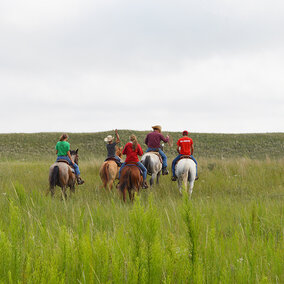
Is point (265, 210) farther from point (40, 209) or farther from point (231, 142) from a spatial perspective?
point (231, 142)

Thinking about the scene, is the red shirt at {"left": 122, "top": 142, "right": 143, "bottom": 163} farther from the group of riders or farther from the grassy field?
the grassy field

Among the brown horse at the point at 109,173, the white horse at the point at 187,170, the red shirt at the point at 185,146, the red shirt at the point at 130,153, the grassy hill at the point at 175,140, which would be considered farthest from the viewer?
the grassy hill at the point at 175,140

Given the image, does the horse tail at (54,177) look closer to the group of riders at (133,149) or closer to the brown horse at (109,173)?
the group of riders at (133,149)

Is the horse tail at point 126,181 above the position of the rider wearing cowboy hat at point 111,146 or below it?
below

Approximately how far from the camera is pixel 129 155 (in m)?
8.95

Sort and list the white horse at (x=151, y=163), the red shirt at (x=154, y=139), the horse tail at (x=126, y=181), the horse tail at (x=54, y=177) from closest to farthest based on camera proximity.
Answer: the horse tail at (x=126, y=181) → the horse tail at (x=54, y=177) → the white horse at (x=151, y=163) → the red shirt at (x=154, y=139)

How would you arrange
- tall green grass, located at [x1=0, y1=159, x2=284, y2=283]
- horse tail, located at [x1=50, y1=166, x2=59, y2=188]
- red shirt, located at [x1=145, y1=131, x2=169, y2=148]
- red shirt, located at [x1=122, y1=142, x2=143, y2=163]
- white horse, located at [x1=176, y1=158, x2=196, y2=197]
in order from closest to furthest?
tall green grass, located at [x1=0, y1=159, x2=284, y2=283], red shirt, located at [x1=122, y1=142, x2=143, y2=163], horse tail, located at [x1=50, y1=166, x2=59, y2=188], white horse, located at [x1=176, y1=158, x2=196, y2=197], red shirt, located at [x1=145, y1=131, x2=169, y2=148]

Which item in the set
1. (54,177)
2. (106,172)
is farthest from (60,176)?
(106,172)

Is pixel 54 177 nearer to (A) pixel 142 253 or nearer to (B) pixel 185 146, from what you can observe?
(B) pixel 185 146

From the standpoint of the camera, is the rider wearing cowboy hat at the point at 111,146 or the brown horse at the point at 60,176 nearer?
the brown horse at the point at 60,176

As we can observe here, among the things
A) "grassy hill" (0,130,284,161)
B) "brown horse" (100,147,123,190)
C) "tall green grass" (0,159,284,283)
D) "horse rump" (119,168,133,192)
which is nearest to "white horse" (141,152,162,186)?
"brown horse" (100,147,123,190)

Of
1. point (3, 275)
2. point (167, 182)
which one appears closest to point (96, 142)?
point (167, 182)

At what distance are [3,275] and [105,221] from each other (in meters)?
3.31

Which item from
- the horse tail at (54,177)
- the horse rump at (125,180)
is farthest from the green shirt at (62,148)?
the horse rump at (125,180)
